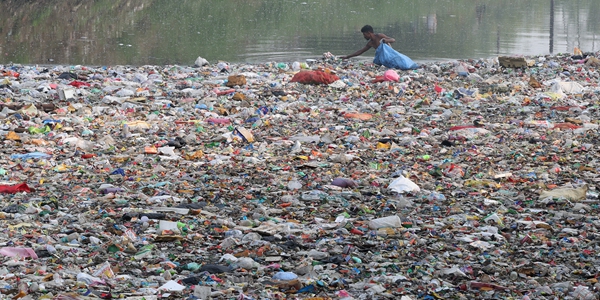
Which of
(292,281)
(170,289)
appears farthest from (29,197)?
(292,281)

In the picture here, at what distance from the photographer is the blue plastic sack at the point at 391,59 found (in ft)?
34.1

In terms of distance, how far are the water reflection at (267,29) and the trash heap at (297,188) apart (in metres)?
5.01

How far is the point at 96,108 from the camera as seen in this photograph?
7496mm

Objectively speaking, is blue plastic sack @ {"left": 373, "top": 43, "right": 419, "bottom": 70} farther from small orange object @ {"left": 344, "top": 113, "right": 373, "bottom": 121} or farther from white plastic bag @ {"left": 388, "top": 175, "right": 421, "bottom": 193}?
white plastic bag @ {"left": 388, "top": 175, "right": 421, "bottom": 193}

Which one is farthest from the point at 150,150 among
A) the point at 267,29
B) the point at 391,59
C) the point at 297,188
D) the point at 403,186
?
the point at 267,29

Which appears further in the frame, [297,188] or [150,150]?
[150,150]

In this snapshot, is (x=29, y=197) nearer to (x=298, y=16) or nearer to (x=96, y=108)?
(x=96, y=108)

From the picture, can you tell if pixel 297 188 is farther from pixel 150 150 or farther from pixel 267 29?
pixel 267 29

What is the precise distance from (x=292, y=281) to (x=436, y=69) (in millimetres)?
7511

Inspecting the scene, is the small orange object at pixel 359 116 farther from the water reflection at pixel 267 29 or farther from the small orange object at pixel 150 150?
the water reflection at pixel 267 29

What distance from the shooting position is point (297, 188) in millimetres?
5086

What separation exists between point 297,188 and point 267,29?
45.0 ft

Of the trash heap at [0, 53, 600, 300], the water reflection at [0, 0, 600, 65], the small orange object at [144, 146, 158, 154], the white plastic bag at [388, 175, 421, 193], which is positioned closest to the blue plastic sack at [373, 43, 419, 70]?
the trash heap at [0, 53, 600, 300]

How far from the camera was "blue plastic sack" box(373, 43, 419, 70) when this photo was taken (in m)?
10.4
